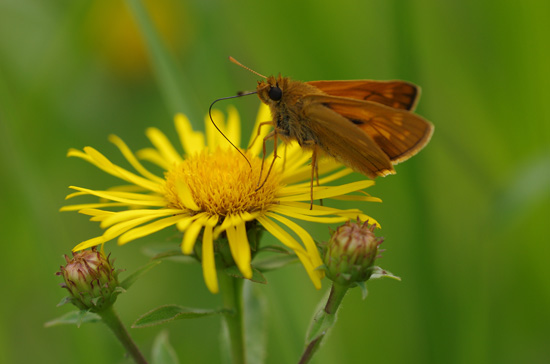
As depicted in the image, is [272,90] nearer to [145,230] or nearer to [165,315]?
[145,230]

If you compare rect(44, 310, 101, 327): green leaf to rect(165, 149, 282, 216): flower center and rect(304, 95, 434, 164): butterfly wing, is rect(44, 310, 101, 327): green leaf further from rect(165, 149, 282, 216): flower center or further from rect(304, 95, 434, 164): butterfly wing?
rect(304, 95, 434, 164): butterfly wing

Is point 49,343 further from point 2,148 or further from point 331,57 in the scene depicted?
point 331,57

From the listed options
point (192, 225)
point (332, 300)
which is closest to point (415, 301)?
point (332, 300)

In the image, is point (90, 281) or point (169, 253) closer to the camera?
point (90, 281)

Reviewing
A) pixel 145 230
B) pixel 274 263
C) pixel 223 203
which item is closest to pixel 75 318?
pixel 145 230

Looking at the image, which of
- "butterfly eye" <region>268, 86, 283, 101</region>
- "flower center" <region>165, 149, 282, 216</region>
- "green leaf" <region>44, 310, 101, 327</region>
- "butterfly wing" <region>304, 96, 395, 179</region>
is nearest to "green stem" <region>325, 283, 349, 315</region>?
"flower center" <region>165, 149, 282, 216</region>

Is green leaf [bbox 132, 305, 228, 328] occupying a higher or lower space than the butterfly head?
lower
